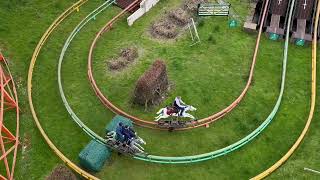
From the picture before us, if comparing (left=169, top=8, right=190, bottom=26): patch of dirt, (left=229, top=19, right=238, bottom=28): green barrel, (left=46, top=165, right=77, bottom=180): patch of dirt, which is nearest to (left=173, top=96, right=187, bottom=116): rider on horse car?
(left=46, top=165, right=77, bottom=180): patch of dirt

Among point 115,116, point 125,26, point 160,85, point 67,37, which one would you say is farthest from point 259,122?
point 67,37

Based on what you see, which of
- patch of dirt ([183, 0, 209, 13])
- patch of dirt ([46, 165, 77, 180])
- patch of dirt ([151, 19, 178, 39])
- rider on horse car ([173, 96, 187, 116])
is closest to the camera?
patch of dirt ([46, 165, 77, 180])

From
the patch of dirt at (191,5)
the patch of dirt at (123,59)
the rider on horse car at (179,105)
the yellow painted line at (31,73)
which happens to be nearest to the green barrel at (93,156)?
the yellow painted line at (31,73)

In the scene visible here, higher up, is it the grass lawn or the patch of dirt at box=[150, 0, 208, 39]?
the patch of dirt at box=[150, 0, 208, 39]

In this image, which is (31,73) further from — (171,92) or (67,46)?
(171,92)

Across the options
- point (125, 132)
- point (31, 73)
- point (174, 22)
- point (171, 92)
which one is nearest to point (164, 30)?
point (174, 22)

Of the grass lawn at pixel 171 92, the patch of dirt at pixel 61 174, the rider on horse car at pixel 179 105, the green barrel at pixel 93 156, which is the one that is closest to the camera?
the patch of dirt at pixel 61 174

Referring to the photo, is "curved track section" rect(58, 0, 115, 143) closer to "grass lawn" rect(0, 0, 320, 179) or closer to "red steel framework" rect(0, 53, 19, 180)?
"grass lawn" rect(0, 0, 320, 179)

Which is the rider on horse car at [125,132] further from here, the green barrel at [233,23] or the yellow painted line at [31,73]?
the green barrel at [233,23]
